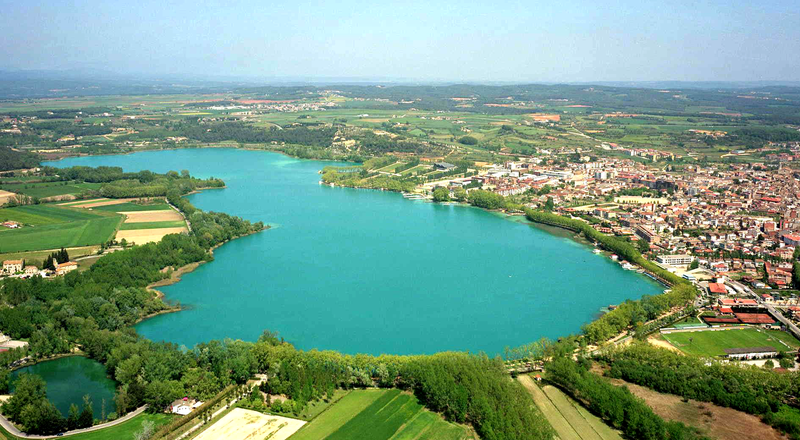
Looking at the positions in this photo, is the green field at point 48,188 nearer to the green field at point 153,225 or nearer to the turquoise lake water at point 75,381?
the green field at point 153,225

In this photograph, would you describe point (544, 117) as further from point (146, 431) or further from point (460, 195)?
point (146, 431)

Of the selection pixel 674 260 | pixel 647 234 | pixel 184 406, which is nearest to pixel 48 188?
pixel 184 406

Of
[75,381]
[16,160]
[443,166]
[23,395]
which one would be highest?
[16,160]

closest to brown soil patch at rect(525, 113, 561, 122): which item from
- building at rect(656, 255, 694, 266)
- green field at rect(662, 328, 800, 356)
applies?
building at rect(656, 255, 694, 266)

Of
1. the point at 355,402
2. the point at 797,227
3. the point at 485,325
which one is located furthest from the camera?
the point at 797,227

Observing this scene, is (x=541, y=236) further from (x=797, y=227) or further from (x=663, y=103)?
(x=663, y=103)

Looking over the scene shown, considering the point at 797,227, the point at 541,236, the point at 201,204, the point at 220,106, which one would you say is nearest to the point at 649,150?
the point at 797,227

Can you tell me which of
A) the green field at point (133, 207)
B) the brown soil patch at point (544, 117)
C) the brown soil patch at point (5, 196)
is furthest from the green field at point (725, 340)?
the brown soil patch at point (544, 117)
